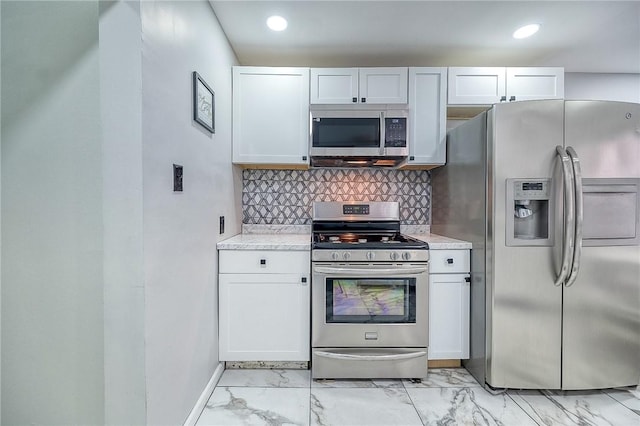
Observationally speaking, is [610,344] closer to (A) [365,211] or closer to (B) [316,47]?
(A) [365,211]

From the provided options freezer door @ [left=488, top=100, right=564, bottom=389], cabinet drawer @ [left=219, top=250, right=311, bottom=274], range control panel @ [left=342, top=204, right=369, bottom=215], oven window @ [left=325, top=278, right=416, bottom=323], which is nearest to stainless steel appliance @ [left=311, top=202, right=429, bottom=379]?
oven window @ [left=325, top=278, right=416, bottom=323]

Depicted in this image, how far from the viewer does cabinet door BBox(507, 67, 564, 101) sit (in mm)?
2428

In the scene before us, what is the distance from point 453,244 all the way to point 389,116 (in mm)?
1043

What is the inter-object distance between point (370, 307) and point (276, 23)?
6.53 feet

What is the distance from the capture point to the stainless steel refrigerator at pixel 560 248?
6.00 ft

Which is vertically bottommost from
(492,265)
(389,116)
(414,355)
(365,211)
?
(414,355)

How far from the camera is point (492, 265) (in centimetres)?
190

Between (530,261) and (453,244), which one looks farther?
(453,244)

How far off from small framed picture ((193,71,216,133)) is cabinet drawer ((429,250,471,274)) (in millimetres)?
1678

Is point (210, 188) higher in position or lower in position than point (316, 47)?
lower

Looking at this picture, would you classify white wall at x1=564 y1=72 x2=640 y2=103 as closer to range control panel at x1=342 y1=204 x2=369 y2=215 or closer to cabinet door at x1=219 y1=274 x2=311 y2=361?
range control panel at x1=342 y1=204 x2=369 y2=215

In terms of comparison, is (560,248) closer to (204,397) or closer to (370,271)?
(370,271)

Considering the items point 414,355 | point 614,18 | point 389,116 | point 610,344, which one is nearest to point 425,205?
point 389,116

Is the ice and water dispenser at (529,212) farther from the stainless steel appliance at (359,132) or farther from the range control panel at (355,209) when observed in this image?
the range control panel at (355,209)
